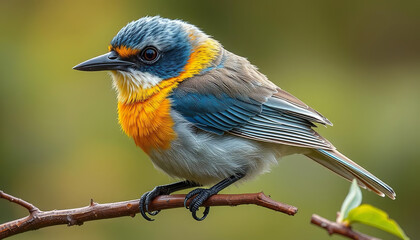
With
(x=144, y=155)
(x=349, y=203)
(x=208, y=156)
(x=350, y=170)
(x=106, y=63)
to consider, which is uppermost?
(x=106, y=63)

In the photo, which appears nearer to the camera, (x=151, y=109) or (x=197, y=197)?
(x=197, y=197)

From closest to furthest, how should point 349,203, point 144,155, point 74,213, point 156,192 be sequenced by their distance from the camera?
point 349,203
point 74,213
point 156,192
point 144,155

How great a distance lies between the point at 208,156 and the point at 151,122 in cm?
48

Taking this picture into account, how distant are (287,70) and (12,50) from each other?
9.72 ft

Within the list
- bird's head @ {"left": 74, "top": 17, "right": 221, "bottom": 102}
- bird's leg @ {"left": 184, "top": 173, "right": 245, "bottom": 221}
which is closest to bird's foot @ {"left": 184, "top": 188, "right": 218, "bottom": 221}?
bird's leg @ {"left": 184, "top": 173, "right": 245, "bottom": 221}

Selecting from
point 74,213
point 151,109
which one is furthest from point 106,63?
point 74,213

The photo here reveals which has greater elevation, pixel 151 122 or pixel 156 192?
pixel 151 122

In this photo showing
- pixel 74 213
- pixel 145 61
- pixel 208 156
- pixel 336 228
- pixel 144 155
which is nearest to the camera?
pixel 336 228

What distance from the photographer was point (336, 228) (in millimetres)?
2553

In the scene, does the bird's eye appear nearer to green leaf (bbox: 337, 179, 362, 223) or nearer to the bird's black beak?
the bird's black beak

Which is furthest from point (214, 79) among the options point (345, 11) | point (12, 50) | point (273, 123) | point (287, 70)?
point (345, 11)

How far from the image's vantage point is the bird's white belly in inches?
186

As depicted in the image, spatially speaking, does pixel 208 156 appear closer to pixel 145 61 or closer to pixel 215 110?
pixel 215 110

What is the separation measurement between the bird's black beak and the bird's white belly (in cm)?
56
